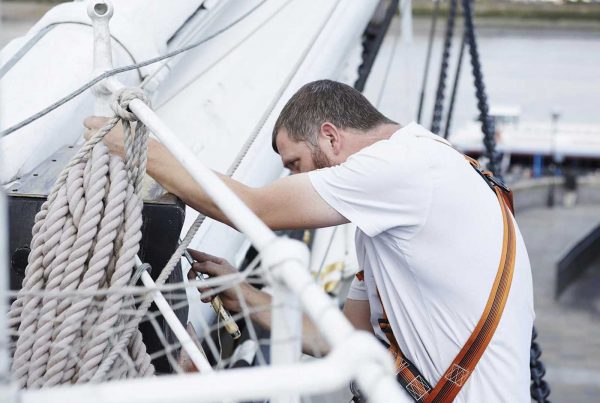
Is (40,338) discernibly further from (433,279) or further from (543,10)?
(543,10)

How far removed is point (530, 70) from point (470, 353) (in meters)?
23.0

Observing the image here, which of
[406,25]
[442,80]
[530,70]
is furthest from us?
[530,70]

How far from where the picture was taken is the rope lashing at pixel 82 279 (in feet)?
5.45

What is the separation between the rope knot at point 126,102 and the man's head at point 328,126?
422mm

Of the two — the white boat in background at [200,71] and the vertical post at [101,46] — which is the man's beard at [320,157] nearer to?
the white boat in background at [200,71]

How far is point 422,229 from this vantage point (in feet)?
6.18

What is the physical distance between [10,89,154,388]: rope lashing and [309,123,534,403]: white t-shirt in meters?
0.44

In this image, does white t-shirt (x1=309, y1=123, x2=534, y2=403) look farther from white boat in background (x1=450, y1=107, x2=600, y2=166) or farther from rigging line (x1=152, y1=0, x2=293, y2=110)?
white boat in background (x1=450, y1=107, x2=600, y2=166)

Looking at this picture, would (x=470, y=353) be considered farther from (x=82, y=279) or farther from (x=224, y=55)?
(x=224, y=55)

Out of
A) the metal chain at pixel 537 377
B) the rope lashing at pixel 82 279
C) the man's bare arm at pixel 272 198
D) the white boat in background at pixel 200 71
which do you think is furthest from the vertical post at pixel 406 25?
the rope lashing at pixel 82 279

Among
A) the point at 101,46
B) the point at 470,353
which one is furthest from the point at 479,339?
the point at 101,46

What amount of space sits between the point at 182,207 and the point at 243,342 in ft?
4.17

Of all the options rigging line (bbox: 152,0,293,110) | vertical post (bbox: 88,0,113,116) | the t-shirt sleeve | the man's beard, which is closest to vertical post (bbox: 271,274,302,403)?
the t-shirt sleeve

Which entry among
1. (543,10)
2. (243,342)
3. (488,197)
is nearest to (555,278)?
(243,342)
